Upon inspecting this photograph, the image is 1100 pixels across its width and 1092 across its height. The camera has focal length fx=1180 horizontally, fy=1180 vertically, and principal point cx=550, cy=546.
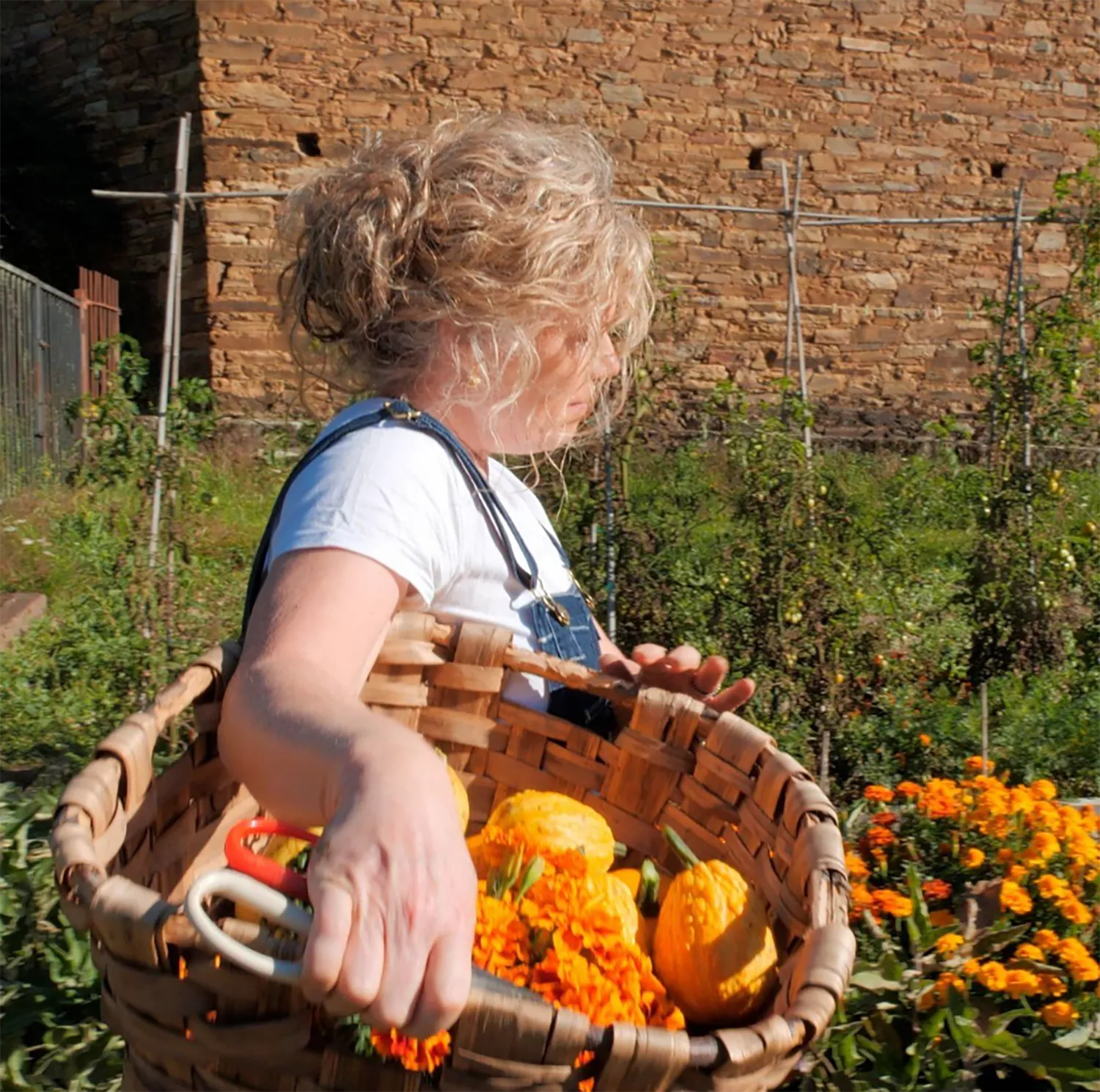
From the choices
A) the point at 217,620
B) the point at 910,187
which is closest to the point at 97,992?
the point at 217,620

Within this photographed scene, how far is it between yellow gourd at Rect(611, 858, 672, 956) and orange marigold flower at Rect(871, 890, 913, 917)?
0.70 meters

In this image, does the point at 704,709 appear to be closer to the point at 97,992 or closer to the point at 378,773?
the point at 378,773

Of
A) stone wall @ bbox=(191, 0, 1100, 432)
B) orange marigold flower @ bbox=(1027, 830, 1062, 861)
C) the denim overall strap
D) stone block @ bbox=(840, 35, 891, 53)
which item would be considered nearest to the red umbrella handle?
the denim overall strap

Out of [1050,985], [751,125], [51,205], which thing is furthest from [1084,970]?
[51,205]

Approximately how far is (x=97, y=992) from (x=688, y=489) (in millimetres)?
3649

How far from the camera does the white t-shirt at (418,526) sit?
3.67ft

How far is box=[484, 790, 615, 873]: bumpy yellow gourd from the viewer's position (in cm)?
115

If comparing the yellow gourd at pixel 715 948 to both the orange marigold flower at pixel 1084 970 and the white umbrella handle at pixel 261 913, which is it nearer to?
the white umbrella handle at pixel 261 913

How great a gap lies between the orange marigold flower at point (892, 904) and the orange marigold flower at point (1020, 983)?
173mm

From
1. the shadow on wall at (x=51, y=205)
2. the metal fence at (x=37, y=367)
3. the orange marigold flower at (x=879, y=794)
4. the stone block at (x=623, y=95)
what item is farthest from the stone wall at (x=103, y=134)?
the orange marigold flower at (x=879, y=794)

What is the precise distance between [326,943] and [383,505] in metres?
0.58

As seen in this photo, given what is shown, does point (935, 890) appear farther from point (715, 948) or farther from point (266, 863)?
point (266, 863)

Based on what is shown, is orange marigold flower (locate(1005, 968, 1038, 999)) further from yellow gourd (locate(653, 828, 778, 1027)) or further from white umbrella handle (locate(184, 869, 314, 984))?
white umbrella handle (locate(184, 869, 314, 984))

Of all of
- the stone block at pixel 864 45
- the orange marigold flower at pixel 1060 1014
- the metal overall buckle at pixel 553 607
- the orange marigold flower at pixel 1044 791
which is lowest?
the orange marigold flower at pixel 1060 1014
